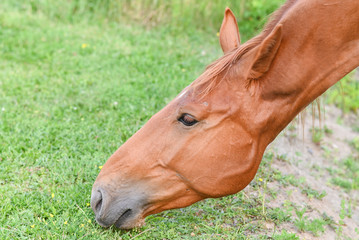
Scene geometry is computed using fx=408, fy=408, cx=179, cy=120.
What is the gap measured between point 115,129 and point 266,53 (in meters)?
2.25

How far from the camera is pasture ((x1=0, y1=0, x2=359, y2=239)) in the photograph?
9.66 feet

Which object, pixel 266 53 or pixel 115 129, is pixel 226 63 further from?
pixel 115 129

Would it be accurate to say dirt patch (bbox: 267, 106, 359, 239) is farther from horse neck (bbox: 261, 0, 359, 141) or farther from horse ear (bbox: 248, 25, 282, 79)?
horse ear (bbox: 248, 25, 282, 79)

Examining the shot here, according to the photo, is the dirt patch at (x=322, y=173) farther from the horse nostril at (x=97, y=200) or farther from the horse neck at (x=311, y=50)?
the horse nostril at (x=97, y=200)

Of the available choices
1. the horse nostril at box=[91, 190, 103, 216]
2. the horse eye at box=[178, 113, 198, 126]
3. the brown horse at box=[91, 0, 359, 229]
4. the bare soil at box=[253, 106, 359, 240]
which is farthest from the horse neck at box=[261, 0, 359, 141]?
the horse nostril at box=[91, 190, 103, 216]

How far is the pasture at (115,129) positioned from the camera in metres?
2.95

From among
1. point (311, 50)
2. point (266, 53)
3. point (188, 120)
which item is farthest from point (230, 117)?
point (311, 50)

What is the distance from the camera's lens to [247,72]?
2.29 meters

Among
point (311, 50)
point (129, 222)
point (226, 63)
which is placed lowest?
point (129, 222)

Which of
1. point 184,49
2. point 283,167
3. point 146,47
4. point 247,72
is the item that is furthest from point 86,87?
point 247,72

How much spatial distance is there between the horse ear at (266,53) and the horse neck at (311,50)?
6 centimetres

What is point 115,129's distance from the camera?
4.09 metres

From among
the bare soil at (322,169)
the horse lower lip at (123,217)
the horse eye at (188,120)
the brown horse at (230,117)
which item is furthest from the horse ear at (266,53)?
the horse lower lip at (123,217)

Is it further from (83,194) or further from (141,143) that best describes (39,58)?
(141,143)
